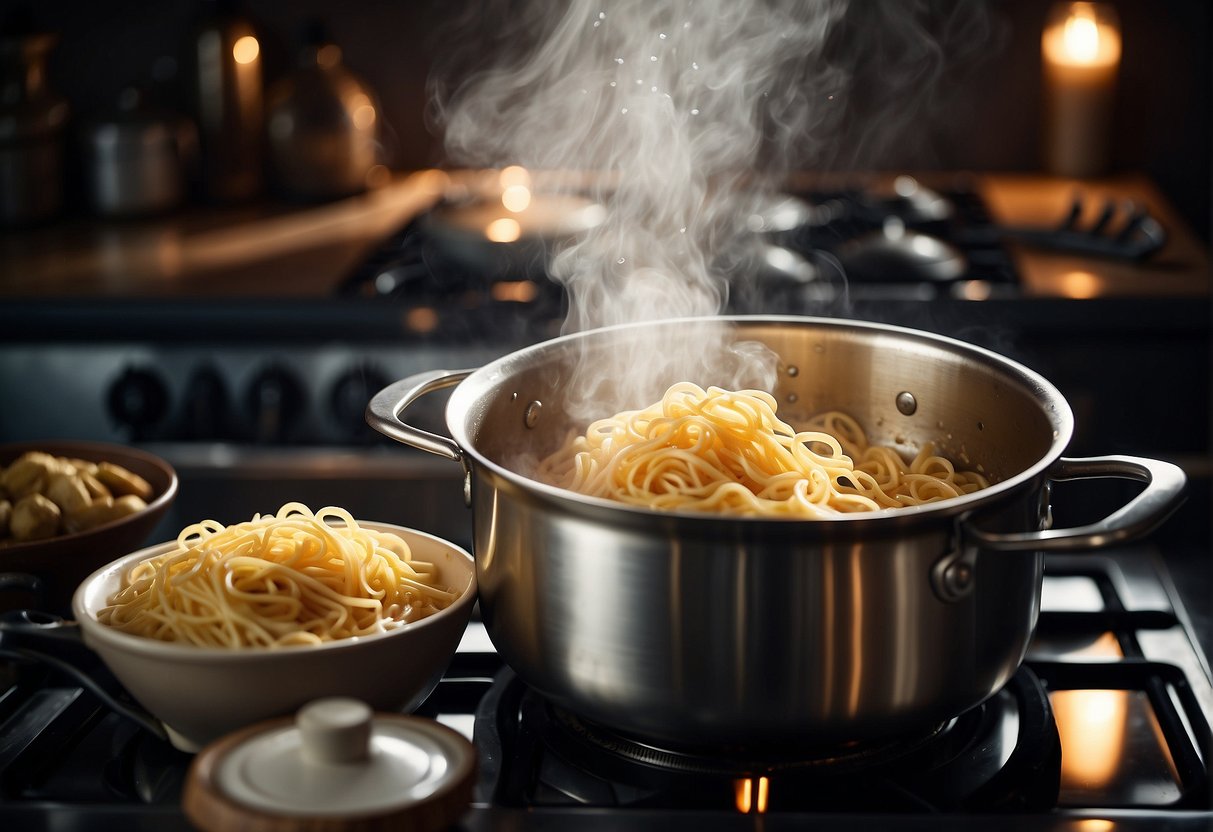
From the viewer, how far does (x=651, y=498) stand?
0.93 meters

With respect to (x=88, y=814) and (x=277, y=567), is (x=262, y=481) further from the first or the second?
(x=88, y=814)

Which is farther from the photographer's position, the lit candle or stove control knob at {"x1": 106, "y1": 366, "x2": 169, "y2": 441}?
the lit candle

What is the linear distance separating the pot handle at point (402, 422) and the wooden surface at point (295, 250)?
1.04 meters

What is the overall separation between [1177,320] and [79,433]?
171 cm

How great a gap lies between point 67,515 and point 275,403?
960mm

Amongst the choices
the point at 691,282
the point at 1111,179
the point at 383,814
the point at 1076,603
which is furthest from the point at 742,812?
the point at 1111,179

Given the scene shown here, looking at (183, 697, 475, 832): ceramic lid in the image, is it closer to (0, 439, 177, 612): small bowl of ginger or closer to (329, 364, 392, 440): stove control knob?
(0, 439, 177, 612): small bowl of ginger

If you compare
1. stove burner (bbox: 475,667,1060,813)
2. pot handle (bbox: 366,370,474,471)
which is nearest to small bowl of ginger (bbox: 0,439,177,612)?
pot handle (bbox: 366,370,474,471)

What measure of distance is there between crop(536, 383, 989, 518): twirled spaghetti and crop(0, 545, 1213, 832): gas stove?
0.15 m

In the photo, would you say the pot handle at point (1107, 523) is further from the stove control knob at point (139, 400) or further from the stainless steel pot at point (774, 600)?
the stove control knob at point (139, 400)

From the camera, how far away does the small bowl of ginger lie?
1.00m

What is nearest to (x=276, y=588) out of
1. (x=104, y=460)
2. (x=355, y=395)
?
(x=104, y=460)

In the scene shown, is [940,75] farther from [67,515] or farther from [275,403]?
[67,515]

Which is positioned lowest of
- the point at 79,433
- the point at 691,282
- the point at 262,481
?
the point at 79,433
